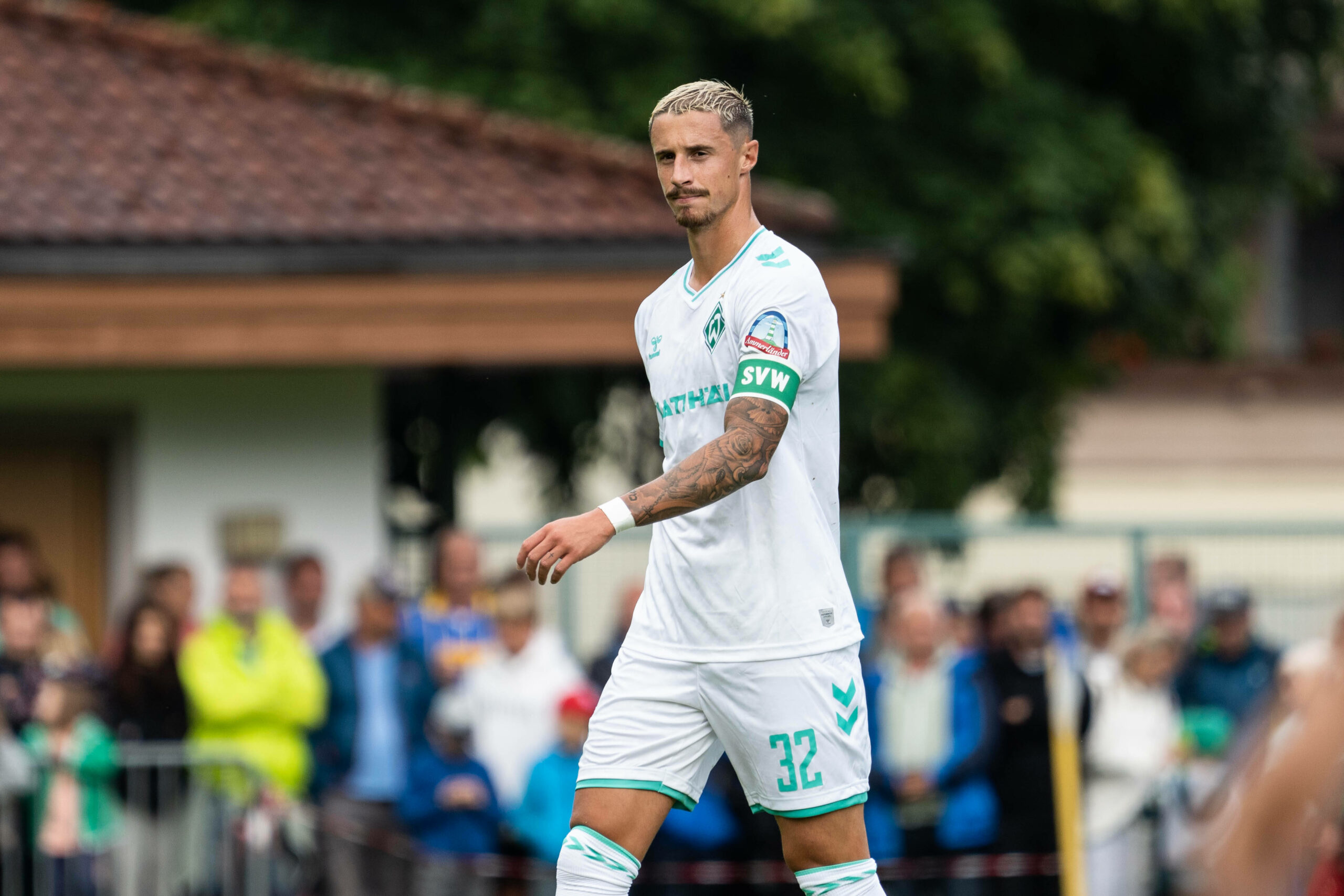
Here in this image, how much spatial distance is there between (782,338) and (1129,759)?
6.32m

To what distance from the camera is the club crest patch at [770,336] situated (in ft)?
16.4

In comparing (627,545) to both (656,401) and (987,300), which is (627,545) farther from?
(656,401)

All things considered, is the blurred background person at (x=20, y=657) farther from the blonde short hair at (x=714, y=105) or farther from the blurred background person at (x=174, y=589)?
the blonde short hair at (x=714, y=105)

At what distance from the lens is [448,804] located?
33.2ft

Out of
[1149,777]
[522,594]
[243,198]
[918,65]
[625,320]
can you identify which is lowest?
[1149,777]

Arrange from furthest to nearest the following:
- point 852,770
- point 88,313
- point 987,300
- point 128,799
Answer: point 987,300
point 88,313
point 128,799
point 852,770

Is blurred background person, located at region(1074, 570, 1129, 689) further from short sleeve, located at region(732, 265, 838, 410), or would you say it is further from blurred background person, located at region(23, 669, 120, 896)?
short sleeve, located at region(732, 265, 838, 410)

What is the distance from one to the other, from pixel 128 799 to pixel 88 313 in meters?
3.80

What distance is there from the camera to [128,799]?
31.4ft

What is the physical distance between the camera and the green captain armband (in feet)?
16.2

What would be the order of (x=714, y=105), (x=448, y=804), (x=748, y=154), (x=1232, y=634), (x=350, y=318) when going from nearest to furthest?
(x=714, y=105), (x=748, y=154), (x=448, y=804), (x=1232, y=634), (x=350, y=318)

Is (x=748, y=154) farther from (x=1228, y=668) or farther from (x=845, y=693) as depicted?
(x=1228, y=668)

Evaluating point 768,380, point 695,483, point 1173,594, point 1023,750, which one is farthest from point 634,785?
point 1173,594

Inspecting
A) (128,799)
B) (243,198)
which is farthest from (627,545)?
(128,799)
